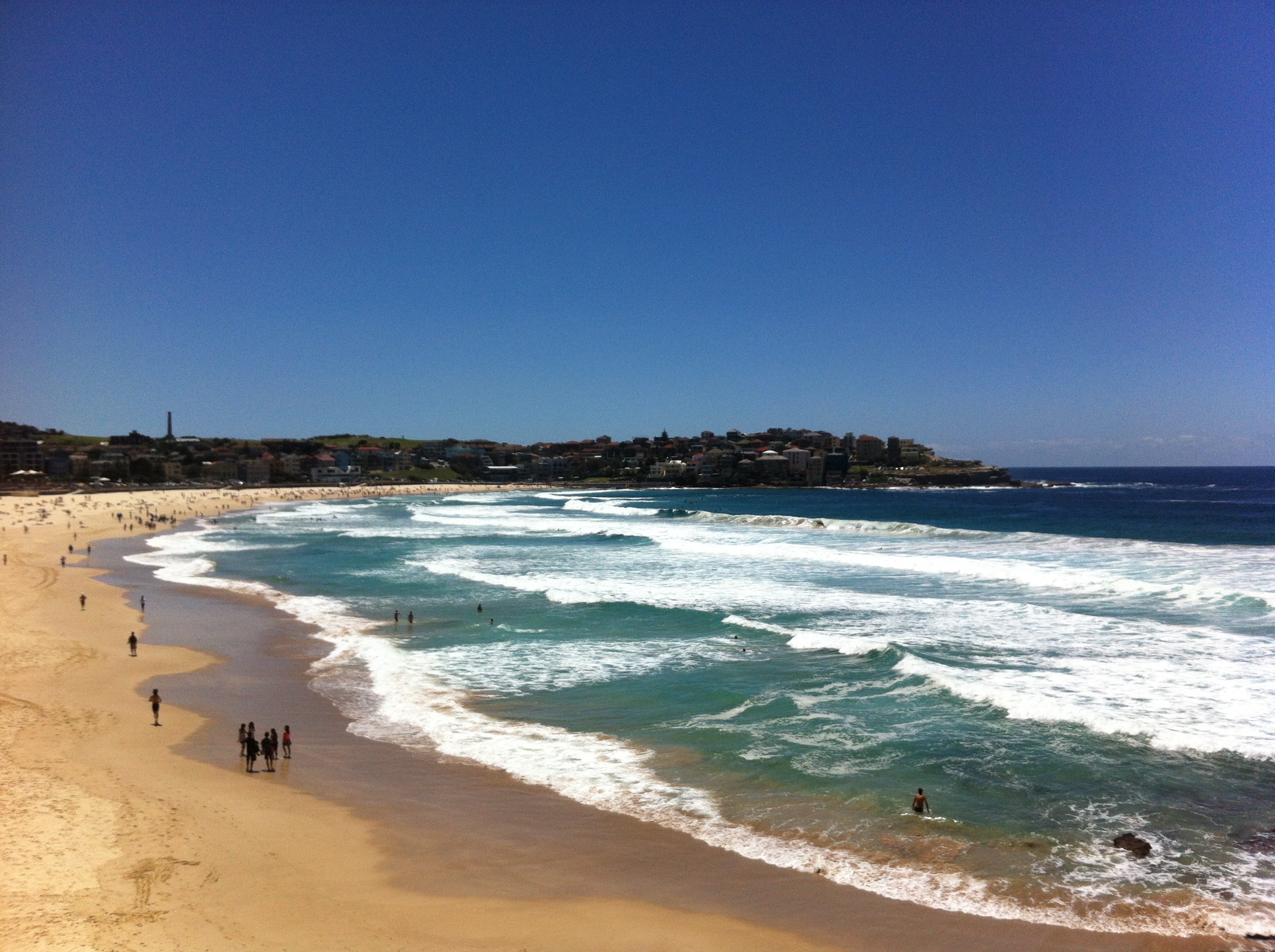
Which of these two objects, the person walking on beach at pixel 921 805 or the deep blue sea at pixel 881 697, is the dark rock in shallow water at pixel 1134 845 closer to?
the deep blue sea at pixel 881 697

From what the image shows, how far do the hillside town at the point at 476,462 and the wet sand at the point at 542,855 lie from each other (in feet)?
377

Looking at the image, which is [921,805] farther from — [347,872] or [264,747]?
[264,747]

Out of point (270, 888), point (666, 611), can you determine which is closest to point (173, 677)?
point (270, 888)

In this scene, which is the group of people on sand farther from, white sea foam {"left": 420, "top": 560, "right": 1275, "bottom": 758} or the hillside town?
the hillside town

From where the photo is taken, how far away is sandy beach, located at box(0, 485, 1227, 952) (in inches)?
353

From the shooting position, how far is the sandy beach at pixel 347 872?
897cm

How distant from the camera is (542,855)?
11141 mm

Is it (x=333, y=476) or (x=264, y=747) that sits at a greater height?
(x=333, y=476)

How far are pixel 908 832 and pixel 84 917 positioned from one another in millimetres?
10545

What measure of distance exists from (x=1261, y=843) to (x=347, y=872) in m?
12.6

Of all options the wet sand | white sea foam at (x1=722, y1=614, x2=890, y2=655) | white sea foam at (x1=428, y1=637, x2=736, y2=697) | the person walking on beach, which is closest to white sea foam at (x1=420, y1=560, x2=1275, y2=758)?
white sea foam at (x1=722, y1=614, x2=890, y2=655)

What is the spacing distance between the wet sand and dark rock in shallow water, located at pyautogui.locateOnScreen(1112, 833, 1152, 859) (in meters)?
1.94

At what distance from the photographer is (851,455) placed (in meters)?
174

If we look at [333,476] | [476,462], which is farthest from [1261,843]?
[476,462]
